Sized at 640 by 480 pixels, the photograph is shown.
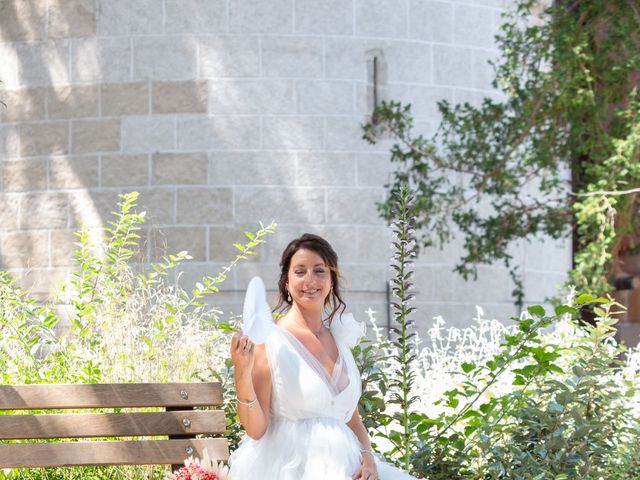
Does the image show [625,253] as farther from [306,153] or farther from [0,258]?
[0,258]

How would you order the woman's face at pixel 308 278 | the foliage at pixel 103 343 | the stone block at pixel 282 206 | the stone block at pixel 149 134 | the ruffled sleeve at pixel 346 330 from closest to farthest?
1. the woman's face at pixel 308 278
2. the ruffled sleeve at pixel 346 330
3. the foliage at pixel 103 343
4. the stone block at pixel 282 206
5. the stone block at pixel 149 134

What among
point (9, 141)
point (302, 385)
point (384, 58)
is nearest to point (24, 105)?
point (9, 141)

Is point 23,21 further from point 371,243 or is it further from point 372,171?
point 371,243

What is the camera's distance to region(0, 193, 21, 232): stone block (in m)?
8.49

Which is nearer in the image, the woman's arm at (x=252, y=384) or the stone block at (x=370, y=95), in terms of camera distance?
the woman's arm at (x=252, y=384)

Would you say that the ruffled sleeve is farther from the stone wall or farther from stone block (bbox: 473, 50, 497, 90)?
stone block (bbox: 473, 50, 497, 90)

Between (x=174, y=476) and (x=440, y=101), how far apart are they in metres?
5.16

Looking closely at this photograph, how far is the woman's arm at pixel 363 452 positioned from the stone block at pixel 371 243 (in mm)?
4322

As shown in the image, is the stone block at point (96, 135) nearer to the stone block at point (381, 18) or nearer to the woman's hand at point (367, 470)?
the stone block at point (381, 18)

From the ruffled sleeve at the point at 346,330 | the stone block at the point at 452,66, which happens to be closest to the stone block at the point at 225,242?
the stone block at the point at 452,66

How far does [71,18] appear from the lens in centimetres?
841

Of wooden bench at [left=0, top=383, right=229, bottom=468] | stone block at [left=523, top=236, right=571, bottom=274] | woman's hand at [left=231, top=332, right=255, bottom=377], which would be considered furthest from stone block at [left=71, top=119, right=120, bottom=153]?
woman's hand at [left=231, top=332, right=255, bottom=377]

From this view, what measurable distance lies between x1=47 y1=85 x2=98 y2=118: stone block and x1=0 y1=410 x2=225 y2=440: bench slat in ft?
14.9

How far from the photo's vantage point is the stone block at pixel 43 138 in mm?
8406
